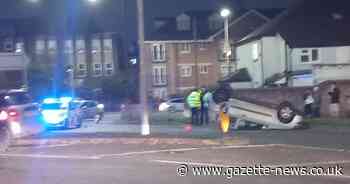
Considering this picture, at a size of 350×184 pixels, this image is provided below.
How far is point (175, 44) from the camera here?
85.8m

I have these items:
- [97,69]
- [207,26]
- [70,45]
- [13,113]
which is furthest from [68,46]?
[13,113]

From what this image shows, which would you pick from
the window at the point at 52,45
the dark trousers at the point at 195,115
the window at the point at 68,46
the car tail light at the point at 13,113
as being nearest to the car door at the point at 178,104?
the dark trousers at the point at 195,115

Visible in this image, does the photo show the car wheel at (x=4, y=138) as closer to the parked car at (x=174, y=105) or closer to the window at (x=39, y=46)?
the parked car at (x=174, y=105)

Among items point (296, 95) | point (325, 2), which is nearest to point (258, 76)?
point (325, 2)

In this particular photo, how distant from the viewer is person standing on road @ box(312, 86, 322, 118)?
34.2 meters

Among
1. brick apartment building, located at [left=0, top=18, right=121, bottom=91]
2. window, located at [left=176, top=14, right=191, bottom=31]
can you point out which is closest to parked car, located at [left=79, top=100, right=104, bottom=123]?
window, located at [left=176, top=14, right=191, bottom=31]

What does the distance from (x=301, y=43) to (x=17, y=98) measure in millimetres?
34850

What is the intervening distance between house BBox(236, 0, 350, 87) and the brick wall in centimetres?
1275

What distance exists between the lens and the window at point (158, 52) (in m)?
87.2

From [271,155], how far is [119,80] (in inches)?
3052

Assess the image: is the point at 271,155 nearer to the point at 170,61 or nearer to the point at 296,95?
the point at 296,95

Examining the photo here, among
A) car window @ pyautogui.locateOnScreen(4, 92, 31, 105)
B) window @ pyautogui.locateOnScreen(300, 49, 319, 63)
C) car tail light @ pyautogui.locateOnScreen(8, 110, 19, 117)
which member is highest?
window @ pyautogui.locateOnScreen(300, 49, 319, 63)

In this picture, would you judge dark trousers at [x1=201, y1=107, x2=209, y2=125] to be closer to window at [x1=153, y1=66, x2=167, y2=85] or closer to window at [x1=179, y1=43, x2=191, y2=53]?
window at [x1=179, y1=43, x2=191, y2=53]

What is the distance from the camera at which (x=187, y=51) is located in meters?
86.5
